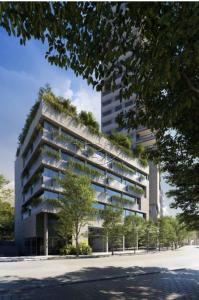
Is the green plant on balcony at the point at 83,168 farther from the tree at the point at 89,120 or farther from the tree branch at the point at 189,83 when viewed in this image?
the tree branch at the point at 189,83

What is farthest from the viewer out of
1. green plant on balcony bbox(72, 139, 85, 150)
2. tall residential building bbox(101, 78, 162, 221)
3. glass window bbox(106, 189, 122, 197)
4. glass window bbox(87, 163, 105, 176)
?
tall residential building bbox(101, 78, 162, 221)

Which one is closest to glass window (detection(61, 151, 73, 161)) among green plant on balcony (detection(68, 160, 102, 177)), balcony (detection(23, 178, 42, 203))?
green plant on balcony (detection(68, 160, 102, 177))

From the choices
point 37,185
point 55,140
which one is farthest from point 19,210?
point 55,140

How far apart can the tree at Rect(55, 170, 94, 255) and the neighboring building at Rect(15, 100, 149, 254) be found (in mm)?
3467

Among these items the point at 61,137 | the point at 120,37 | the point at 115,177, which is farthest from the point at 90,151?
the point at 120,37

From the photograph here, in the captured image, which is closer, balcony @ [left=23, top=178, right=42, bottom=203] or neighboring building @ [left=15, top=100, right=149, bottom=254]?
neighboring building @ [left=15, top=100, right=149, bottom=254]

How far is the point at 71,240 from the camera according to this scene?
39.4 metres

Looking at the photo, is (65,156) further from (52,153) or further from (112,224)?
(112,224)

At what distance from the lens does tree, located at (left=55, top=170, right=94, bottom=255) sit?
111 feet

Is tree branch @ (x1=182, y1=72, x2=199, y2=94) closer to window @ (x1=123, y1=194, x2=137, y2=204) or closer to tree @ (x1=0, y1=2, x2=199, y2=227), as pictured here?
tree @ (x1=0, y1=2, x2=199, y2=227)

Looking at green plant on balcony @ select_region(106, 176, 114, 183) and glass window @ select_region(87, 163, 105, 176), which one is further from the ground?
glass window @ select_region(87, 163, 105, 176)

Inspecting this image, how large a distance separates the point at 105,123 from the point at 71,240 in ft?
222

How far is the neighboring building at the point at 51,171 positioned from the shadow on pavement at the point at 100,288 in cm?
2002

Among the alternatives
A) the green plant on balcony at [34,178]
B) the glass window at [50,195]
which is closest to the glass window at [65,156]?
the green plant on balcony at [34,178]
